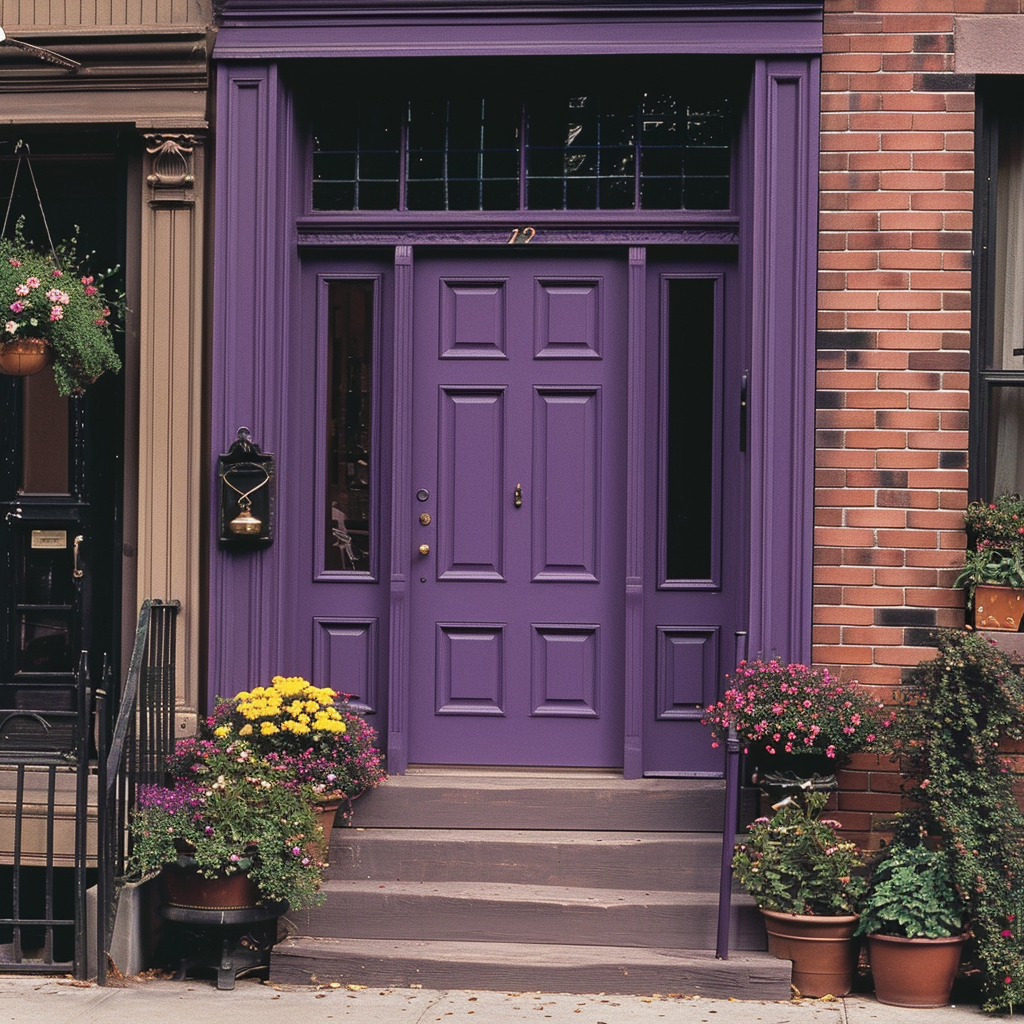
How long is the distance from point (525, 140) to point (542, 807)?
3062 millimetres

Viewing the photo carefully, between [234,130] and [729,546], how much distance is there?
9.63 ft

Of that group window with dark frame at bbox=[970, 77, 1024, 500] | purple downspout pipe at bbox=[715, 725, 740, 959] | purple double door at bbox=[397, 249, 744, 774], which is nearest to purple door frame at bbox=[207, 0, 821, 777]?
purple double door at bbox=[397, 249, 744, 774]

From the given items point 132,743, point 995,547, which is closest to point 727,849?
point 995,547

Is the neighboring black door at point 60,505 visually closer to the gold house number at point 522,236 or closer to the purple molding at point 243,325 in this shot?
the purple molding at point 243,325

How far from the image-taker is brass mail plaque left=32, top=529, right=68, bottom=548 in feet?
21.6

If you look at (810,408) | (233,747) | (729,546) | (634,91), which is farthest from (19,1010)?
(634,91)

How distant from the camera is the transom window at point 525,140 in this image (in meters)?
6.46

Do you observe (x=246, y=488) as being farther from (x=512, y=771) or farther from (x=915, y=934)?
(x=915, y=934)

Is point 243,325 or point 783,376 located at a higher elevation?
point 243,325

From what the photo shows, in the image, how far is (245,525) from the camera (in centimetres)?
615

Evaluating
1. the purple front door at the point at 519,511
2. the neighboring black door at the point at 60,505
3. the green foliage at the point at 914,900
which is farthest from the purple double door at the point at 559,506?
the neighboring black door at the point at 60,505

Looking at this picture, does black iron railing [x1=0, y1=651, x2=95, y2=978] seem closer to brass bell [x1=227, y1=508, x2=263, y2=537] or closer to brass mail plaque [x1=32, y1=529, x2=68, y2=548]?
brass mail plaque [x1=32, y1=529, x2=68, y2=548]

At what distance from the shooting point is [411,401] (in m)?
6.43

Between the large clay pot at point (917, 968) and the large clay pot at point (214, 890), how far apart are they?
244 cm
